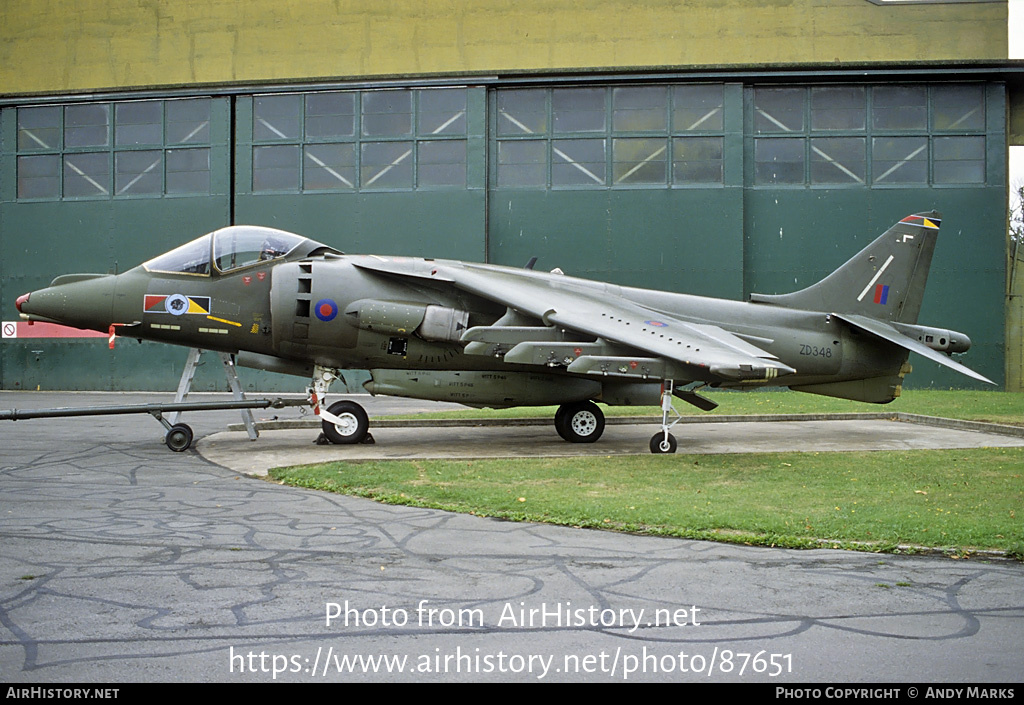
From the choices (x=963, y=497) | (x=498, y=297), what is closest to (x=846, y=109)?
(x=498, y=297)

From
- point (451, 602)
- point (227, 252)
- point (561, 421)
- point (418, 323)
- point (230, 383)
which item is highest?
point (227, 252)

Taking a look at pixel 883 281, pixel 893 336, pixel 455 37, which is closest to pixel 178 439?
pixel 893 336

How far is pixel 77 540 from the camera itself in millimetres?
6867

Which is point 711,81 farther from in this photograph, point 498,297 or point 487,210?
point 498,297

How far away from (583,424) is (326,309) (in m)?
4.38

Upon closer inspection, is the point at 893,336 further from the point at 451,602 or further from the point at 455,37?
the point at 455,37

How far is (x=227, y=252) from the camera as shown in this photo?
42.3 ft

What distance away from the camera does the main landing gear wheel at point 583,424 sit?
13.9m

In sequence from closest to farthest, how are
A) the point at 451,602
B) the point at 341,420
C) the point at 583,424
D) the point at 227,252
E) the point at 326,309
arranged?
the point at 451,602 → the point at 326,309 → the point at 227,252 → the point at 341,420 → the point at 583,424

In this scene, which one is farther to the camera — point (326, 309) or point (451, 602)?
point (326, 309)

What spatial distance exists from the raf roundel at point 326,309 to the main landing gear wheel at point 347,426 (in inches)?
52.0

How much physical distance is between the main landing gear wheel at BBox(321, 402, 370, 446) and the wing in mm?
2145

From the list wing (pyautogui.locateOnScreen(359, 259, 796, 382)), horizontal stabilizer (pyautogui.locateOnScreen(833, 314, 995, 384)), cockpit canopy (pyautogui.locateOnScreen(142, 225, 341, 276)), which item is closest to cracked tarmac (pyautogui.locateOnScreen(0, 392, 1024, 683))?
wing (pyautogui.locateOnScreen(359, 259, 796, 382))
